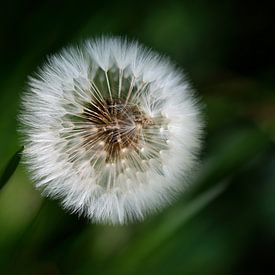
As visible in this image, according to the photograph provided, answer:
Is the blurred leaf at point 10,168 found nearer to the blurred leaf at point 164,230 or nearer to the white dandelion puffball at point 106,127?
the white dandelion puffball at point 106,127

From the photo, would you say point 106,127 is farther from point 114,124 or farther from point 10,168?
point 10,168

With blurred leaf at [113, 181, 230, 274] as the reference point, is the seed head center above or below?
above

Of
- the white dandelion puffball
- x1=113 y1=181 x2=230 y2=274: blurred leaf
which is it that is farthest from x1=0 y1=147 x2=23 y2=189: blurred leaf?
x1=113 y1=181 x2=230 y2=274: blurred leaf

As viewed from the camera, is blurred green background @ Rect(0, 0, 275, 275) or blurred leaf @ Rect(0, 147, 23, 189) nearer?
blurred leaf @ Rect(0, 147, 23, 189)

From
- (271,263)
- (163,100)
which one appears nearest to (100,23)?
(163,100)

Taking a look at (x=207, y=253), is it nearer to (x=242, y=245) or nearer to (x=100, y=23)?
(x=242, y=245)

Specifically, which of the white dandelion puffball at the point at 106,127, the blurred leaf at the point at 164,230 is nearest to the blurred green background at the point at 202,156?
the blurred leaf at the point at 164,230

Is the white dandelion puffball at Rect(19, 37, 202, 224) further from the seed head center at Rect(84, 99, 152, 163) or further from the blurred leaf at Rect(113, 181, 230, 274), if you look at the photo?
the blurred leaf at Rect(113, 181, 230, 274)
